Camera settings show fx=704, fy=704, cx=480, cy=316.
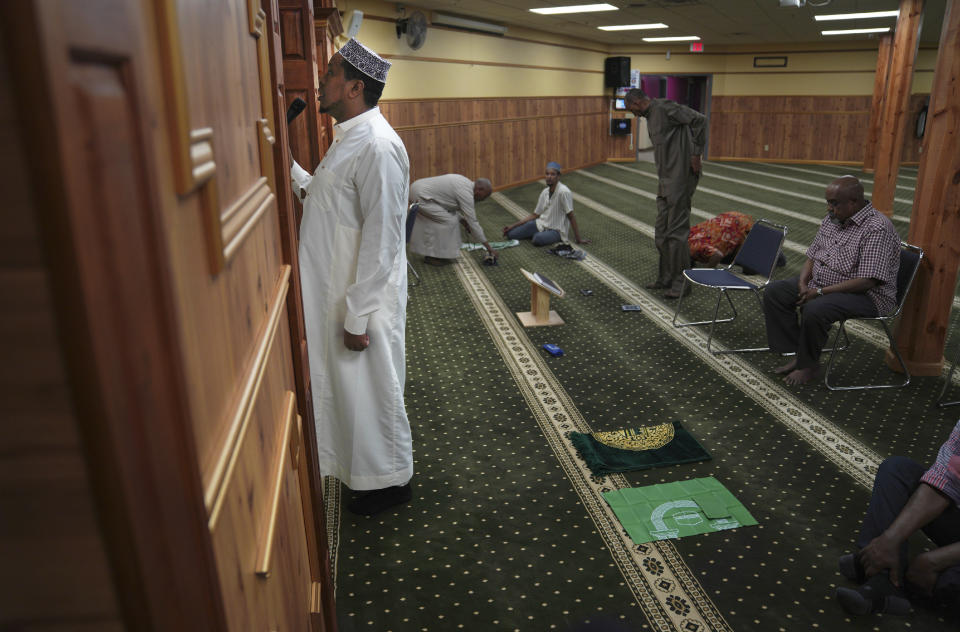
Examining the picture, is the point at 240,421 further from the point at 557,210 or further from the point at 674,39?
the point at 674,39

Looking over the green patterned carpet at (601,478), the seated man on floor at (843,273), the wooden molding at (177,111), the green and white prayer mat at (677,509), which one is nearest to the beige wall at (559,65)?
the green patterned carpet at (601,478)

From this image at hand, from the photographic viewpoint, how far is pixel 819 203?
1061 cm

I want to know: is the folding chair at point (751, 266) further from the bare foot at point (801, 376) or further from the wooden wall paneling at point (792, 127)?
the wooden wall paneling at point (792, 127)

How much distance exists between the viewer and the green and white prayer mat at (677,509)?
276 centimetres

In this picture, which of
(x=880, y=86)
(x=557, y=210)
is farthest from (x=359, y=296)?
(x=880, y=86)

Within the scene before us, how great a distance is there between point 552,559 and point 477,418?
48.6 inches

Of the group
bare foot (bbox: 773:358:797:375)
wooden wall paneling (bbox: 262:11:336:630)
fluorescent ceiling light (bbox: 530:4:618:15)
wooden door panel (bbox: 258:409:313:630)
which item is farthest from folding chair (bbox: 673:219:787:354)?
fluorescent ceiling light (bbox: 530:4:618:15)

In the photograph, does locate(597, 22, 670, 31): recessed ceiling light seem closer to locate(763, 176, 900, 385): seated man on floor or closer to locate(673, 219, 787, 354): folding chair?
locate(673, 219, 787, 354): folding chair

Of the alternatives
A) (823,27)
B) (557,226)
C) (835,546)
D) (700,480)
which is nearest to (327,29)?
(557,226)

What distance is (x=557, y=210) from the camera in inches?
302

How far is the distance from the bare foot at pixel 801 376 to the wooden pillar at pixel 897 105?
18.8 ft

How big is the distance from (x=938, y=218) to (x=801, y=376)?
1174 millimetres

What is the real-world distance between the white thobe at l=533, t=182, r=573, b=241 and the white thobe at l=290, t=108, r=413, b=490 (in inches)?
201

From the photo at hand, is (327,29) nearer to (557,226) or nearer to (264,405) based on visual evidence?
(557,226)
